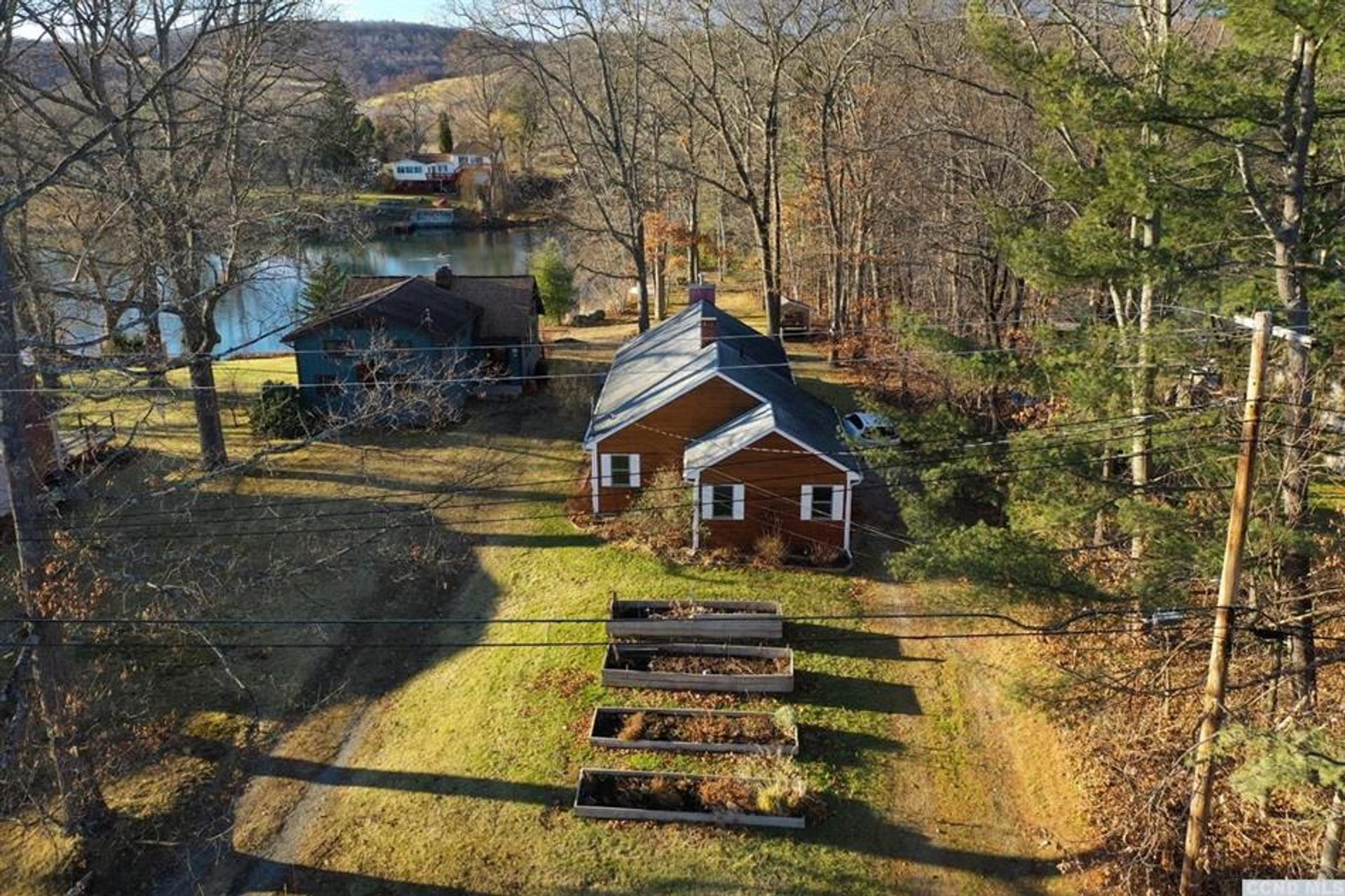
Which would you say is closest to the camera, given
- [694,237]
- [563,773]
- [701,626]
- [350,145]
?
[563,773]

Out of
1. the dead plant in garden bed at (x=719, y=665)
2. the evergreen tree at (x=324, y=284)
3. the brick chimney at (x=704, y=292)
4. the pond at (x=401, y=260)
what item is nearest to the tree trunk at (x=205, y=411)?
the evergreen tree at (x=324, y=284)

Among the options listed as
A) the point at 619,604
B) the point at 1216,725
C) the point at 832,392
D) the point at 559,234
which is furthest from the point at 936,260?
the point at 559,234

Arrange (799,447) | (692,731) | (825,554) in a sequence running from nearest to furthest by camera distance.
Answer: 1. (692,731)
2. (799,447)
3. (825,554)

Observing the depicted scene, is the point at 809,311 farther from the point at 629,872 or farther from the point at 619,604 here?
the point at 629,872

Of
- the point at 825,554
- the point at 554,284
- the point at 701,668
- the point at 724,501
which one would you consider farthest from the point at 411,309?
the point at 701,668

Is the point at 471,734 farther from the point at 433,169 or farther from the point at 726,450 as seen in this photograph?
the point at 433,169

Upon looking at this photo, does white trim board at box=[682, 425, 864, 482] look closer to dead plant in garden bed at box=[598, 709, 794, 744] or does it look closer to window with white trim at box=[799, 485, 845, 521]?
window with white trim at box=[799, 485, 845, 521]

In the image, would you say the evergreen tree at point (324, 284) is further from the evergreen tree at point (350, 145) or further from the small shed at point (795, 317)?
the small shed at point (795, 317)
